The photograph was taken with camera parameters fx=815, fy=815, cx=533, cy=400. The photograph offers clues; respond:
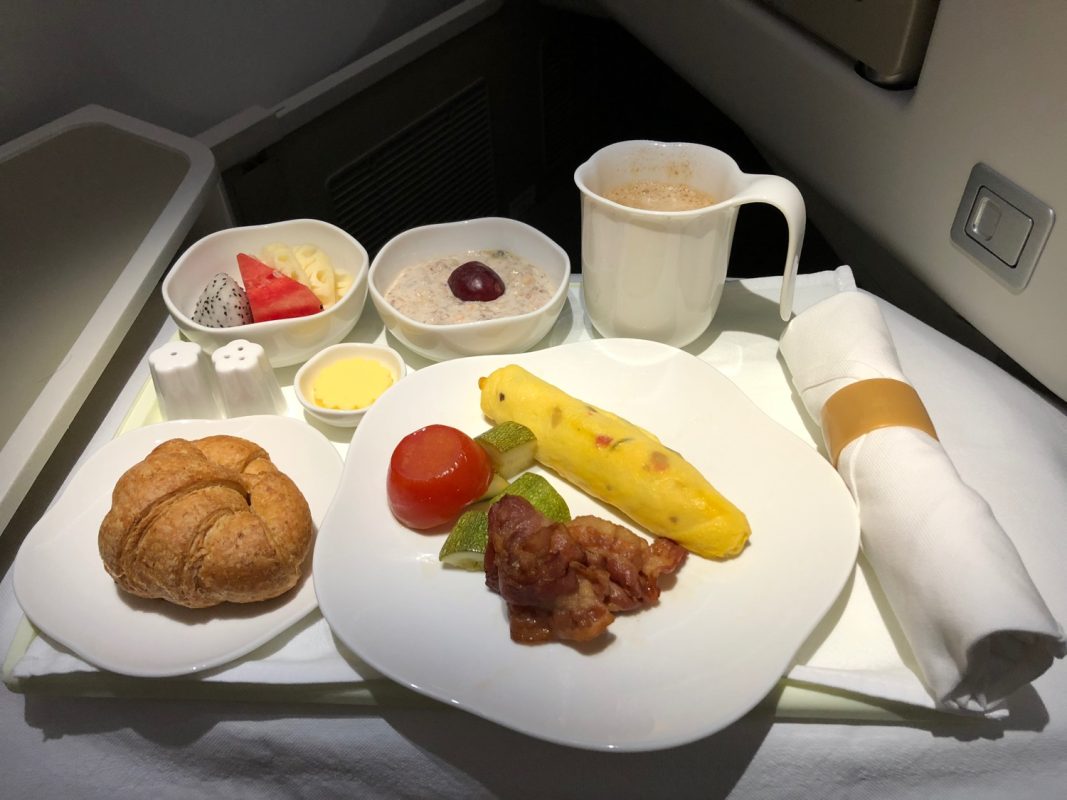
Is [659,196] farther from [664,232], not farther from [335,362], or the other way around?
[335,362]

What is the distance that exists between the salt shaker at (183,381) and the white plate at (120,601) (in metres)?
0.06

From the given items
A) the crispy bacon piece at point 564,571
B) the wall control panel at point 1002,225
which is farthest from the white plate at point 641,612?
the wall control panel at point 1002,225

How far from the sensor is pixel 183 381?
0.86 meters

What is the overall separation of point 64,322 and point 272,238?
38cm

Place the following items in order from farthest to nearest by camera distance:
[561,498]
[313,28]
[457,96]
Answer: [457,96] < [313,28] < [561,498]

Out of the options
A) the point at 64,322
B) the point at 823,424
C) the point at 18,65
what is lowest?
the point at 64,322

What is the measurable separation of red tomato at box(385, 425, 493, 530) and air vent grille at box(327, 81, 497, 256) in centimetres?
98

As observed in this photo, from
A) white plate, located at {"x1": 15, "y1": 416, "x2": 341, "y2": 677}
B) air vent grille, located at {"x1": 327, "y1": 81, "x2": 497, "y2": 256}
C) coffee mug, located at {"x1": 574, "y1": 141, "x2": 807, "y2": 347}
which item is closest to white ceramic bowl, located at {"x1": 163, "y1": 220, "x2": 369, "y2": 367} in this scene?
white plate, located at {"x1": 15, "y1": 416, "x2": 341, "y2": 677}

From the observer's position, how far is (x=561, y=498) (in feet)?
2.57

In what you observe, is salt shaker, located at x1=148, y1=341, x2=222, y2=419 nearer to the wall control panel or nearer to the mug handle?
the mug handle

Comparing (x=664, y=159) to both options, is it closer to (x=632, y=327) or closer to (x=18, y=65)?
(x=632, y=327)

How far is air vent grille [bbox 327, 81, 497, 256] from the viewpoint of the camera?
1651 mm

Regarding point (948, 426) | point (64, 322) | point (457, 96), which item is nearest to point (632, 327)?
point (948, 426)

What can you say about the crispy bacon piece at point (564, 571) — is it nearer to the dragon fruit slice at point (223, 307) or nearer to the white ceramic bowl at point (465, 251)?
the white ceramic bowl at point (465, 251)
